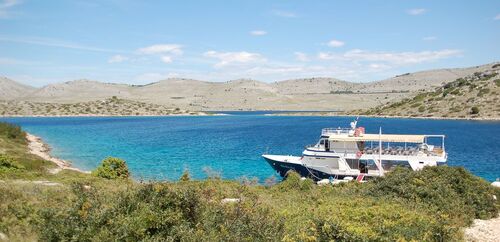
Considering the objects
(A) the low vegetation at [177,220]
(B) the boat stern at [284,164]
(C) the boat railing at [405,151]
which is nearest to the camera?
(A) the low vegetation at [177,220]

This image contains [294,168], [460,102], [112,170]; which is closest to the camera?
[112,170]

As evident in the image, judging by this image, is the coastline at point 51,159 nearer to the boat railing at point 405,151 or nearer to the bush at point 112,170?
the bush at point 112,170

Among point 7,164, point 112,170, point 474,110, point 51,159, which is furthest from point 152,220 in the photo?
point 474,110

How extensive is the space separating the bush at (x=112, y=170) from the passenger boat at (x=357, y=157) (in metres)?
16.2

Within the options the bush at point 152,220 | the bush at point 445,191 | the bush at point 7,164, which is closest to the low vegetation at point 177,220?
the bush at point 152,220

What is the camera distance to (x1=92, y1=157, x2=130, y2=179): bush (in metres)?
31.7

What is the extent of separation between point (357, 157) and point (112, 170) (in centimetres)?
2161

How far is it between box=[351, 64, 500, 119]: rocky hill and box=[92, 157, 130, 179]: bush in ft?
357

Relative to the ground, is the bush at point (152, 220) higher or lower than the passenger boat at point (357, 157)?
higher

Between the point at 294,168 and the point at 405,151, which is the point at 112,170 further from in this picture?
the point at 405,151

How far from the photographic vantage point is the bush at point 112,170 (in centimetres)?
3173

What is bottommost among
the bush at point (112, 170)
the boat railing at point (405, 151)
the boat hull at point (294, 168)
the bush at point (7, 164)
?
the boat hull at point (294, 168)

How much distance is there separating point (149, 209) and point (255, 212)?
3.84 m

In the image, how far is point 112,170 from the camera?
3216cm
